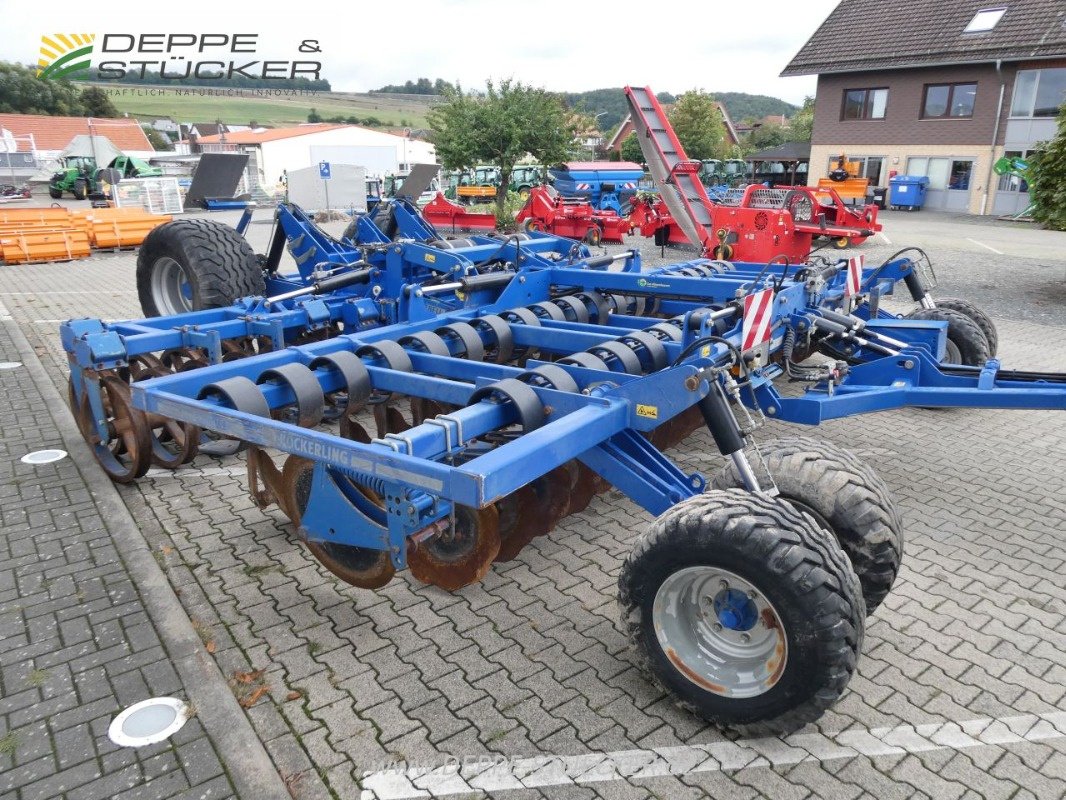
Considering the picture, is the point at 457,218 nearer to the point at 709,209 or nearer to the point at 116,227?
the point at 116,227

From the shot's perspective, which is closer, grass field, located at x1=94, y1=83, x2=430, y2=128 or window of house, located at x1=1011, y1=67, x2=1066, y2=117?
window of house, located at x1=1011, y1=67, x2=1066, y2=117

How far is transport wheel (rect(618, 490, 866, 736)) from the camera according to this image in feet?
8.93

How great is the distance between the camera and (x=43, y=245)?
16.1 metres

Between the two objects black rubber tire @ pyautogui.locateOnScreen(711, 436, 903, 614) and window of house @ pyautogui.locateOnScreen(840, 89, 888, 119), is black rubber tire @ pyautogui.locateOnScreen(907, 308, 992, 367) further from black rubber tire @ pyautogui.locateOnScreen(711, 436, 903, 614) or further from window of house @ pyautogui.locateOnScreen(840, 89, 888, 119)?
window of house @ pyautogui.locateOnScreen(840, 89, 888, 119)

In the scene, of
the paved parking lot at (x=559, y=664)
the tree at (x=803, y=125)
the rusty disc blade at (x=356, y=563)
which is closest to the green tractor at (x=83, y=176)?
the paved parking lot at (x=559, y=664)

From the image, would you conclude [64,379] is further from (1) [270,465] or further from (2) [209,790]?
(2) [209,790]

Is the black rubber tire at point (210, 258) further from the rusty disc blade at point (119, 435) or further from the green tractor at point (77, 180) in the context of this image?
the green tractor at point (77, 180)

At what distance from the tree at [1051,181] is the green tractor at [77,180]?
3456cm

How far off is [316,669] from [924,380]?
402cm

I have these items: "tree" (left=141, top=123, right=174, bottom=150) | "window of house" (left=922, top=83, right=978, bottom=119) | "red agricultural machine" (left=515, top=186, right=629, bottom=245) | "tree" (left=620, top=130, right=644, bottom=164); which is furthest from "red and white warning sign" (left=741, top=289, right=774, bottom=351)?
"tree" (left=141, top=123, right=174, bottom=150)

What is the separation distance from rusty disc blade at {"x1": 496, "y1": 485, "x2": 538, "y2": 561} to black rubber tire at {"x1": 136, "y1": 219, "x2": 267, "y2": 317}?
4.09 m

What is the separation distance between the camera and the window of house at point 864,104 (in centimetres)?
2977

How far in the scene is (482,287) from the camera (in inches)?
246

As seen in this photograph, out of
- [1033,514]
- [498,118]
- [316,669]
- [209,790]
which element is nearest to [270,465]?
[316,669]
